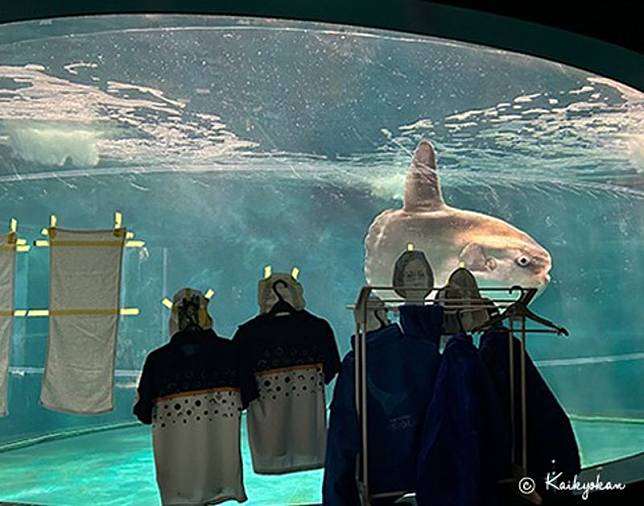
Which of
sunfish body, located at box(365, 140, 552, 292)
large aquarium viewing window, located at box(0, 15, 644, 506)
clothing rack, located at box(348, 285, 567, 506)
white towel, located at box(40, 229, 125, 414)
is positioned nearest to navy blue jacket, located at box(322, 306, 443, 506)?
clothing rack, located at box(348, 285, 567, 506)

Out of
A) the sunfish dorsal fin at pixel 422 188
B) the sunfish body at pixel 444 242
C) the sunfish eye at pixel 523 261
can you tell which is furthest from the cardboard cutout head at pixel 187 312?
the sunfish eye at pixel 523 261

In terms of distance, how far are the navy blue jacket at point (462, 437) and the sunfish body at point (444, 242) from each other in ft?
17.1

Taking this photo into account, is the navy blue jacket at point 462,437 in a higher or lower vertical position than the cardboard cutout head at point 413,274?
lower

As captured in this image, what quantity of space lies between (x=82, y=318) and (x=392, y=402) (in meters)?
1.85

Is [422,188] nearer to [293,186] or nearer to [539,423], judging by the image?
[293,186]

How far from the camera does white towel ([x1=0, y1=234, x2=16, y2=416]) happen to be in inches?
117

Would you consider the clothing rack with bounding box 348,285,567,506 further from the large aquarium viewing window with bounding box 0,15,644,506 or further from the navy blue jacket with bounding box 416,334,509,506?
the large aquarium viewing window with bounding box 0,15,644,506

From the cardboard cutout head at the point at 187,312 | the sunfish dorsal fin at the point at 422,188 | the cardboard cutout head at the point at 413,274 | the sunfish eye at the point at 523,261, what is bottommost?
the cardboard cutout head at the point at 187,312

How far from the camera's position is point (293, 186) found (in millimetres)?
10328

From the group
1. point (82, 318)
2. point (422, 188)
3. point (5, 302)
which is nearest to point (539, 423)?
point (82, 318)

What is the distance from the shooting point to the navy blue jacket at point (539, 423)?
6.18ft

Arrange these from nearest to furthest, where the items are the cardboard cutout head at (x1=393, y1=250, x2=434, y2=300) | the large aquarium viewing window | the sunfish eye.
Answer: the cardboard cutout head at (x1=393, y1=250, x2=434, y2=300) → the large aquarium viewing window → the sunfish eye

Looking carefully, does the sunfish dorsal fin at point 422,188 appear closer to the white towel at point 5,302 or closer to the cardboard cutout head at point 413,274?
the cardboard cutout head at point 413,274

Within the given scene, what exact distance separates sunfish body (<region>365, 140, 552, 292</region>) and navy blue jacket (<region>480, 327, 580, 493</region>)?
4.99m
